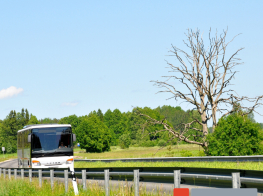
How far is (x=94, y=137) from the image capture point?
97.2 metres

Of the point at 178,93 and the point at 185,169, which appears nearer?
the point at 185,169

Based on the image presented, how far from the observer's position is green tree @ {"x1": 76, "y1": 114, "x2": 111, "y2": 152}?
9625cm

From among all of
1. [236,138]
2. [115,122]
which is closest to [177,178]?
[236,138]

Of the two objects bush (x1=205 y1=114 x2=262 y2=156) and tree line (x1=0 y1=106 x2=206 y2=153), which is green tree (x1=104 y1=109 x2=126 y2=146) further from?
bush (x1=205 y1=114 x2=262 y2=156)

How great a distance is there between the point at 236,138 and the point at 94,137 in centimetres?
7606

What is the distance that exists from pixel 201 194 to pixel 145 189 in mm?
4928

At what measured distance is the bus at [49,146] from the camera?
2198cm

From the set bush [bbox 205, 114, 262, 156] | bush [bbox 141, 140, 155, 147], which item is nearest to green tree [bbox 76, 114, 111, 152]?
bush [bbox 141, 140, 155, 147]

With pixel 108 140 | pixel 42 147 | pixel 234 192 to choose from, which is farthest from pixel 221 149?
pixel 108 140

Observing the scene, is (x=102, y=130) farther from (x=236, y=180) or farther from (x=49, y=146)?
(x=236, y=180)

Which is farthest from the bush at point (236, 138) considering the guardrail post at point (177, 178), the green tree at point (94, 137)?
the green tree at point (94, 137)

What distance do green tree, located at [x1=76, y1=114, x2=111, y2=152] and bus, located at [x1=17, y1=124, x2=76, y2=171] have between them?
73.4 m

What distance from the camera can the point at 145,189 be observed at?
8016mm

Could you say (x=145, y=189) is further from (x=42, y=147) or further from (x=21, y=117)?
(x=21, y=117)
